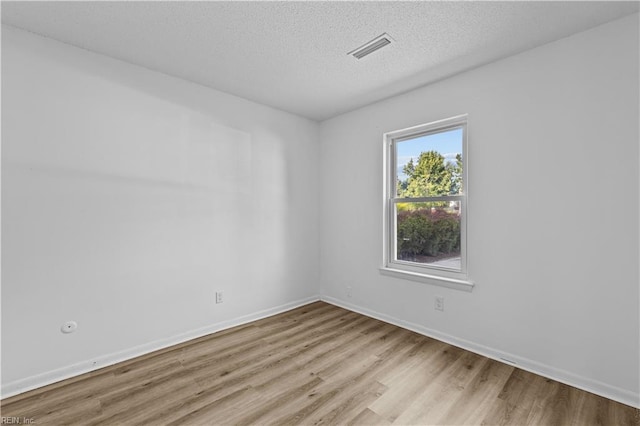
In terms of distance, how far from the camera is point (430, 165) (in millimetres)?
3113

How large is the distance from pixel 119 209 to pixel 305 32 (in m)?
2.09

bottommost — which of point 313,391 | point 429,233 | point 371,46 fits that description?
point 313,391

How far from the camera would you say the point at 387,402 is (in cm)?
193

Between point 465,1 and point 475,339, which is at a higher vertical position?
point 465,1

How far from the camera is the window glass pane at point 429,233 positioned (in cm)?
289

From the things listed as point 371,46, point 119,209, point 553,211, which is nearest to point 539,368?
point 553,211

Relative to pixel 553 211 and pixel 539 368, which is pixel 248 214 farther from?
pixel 539 368

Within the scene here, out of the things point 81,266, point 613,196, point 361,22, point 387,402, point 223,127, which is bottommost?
point 387,402

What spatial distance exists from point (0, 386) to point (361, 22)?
11.5ft

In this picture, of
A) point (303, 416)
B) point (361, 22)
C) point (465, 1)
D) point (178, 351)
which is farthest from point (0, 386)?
point (465, 1)

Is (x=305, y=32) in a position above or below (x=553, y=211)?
above

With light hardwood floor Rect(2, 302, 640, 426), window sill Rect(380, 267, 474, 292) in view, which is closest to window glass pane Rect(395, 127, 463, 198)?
window sill Rect(380, 267, 474, 292)

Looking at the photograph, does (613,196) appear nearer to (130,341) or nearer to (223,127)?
(223,127)

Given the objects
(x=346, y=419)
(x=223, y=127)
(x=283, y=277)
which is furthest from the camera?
(x=283, y=277)
